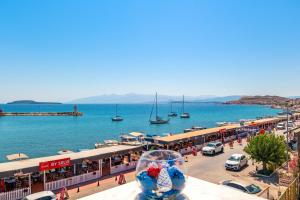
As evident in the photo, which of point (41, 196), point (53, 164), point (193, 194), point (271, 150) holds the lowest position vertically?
point (41, 196)

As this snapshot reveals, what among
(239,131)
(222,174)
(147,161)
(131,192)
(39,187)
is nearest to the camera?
(147,161)

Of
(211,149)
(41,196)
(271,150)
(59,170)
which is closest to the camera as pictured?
(41,196)

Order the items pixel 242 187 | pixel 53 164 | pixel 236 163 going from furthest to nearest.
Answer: pixel 236 163 < pixel 53 164 < pixel 242 187

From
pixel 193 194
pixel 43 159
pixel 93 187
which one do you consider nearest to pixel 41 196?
pixel 93 187

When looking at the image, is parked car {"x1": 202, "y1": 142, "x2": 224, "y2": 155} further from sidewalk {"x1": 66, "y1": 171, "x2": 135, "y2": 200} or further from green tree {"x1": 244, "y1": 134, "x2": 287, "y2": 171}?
sidewalk {"x1": 66, "y1": 171, "x2": 135, "y2": 200}

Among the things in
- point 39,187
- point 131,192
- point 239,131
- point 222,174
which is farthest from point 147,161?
point 239,131

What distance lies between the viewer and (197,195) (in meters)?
4.99

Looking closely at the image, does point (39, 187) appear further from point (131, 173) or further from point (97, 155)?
point (131, 173)

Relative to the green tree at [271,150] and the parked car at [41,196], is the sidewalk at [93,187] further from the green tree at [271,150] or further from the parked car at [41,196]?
the green tree at [271,150]

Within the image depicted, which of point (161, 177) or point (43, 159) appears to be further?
point (43, 159)

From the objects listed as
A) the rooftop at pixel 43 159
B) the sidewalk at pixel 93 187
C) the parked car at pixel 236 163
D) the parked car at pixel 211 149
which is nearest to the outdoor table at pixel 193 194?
the sidewalk at pixel 93 187

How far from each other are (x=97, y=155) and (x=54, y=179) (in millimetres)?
3773

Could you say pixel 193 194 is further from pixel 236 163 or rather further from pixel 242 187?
pixel 236 163

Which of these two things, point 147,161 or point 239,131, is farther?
point 239,131
